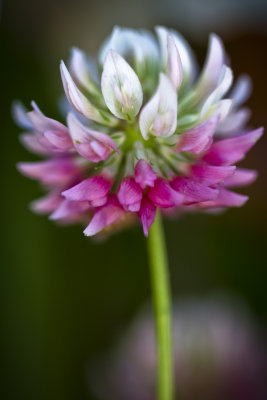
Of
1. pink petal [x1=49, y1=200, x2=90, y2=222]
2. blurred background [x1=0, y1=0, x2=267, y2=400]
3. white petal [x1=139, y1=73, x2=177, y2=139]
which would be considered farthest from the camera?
blurred background [x1=0, y1=0, x2=267, y2=400]

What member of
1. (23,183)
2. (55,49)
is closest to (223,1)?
(55,49)

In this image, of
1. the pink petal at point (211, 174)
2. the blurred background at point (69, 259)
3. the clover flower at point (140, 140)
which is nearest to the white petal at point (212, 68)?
the clover flower at point (140, 140)

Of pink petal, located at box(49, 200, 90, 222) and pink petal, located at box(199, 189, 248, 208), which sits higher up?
pink petal, located at box(49, 200, 90, 222)

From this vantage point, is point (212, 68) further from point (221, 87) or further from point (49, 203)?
point (49, 203)

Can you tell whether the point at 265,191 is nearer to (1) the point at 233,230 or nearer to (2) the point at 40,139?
(1) the point at 233,230

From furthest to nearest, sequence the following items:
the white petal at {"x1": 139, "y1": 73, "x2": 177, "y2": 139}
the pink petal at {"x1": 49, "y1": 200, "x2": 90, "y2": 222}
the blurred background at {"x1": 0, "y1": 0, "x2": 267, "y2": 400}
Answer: the blurred background at {"x1": 0, "y1": 0, "x2": 267, "y2": 400}, the pink petal at {"x1": 49, "y1": 200, "x2": 90, "y2": 222}, the white petal at {"x1": 139, "y1": 73, "x2": 177, "y2": 139}

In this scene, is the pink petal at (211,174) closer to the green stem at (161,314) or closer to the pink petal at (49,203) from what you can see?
the green stem at (161,314)

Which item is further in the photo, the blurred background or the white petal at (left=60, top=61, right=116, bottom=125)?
the blurred background

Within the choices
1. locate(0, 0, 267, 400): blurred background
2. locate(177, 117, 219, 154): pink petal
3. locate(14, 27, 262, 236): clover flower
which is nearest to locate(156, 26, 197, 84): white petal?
locate(14, 27, 262, 236): clover flower

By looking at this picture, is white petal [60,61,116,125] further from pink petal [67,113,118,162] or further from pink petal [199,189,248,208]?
pink petal [199,189,248,208]
